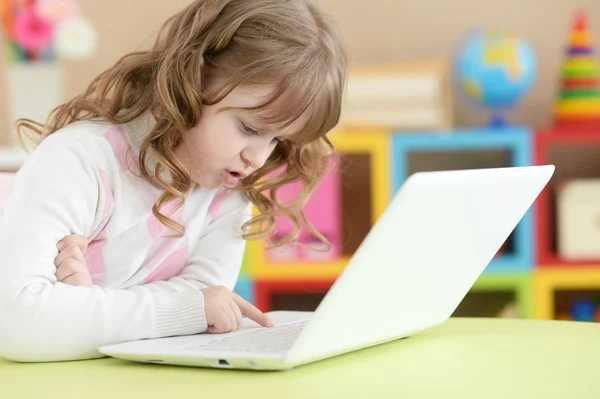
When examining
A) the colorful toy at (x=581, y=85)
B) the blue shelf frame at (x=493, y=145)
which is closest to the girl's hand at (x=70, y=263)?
the blue shelf frame at (x=493, y=145)

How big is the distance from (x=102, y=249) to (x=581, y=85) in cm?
184

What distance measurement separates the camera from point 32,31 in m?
2.38

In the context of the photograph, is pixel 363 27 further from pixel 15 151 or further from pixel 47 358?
pixel 47 358

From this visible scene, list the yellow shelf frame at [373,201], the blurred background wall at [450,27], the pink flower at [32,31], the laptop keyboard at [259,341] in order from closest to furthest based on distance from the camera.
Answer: the laptop keyboard at [259,341] → the pink flower at [32,31] → the yellow shelf frame at [373,201] → the blurred background wall at [450,27]

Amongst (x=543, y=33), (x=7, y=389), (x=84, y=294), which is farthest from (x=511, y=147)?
(x=7, y=389)

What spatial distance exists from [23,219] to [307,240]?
1.72 meters

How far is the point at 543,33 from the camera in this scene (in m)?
2.83

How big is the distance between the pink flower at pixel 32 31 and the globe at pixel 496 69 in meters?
1.14

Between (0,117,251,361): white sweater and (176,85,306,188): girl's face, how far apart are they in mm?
62

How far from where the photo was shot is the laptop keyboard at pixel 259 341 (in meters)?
0.77

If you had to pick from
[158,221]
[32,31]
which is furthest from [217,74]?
[32,31]

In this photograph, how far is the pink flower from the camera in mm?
2361

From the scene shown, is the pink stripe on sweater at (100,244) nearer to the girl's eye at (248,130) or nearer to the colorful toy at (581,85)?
the girl's eye at (248,130)

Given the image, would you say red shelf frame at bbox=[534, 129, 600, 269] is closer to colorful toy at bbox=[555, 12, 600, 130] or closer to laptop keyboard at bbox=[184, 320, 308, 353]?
colorful toy at bbox=[555, 12, 600, 130]
